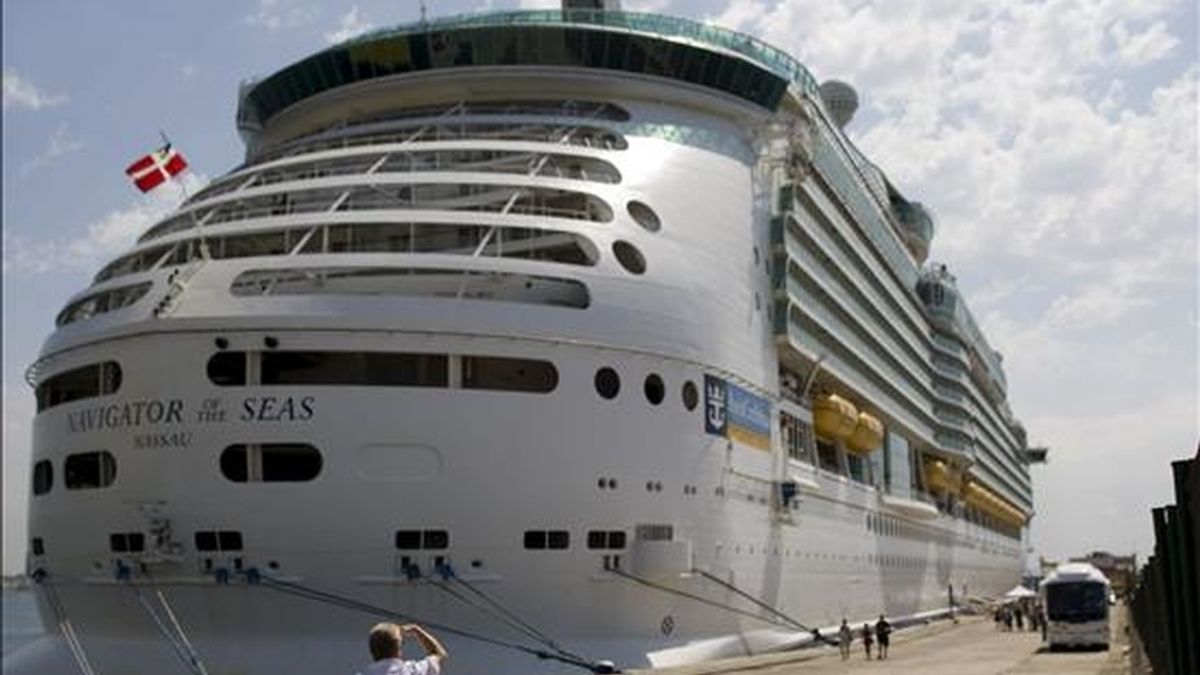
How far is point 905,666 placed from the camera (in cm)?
2464

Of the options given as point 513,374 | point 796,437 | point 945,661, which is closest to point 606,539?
point 513,374

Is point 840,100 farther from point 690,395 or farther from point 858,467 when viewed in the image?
point 690,395

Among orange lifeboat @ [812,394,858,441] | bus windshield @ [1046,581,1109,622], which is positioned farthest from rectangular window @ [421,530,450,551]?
→ bus windshield @ [1046,581,1109,622]

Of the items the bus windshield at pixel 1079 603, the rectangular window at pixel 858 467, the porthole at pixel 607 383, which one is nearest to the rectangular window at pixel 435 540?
the porthole at pixel 607 383

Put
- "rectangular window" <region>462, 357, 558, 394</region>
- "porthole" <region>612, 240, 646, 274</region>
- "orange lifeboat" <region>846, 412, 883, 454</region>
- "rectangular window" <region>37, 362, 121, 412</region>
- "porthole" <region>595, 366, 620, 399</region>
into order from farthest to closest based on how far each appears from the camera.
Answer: "orange lifeboat" <region>846, 412, 883, 454</region>
"porthole" <region>612, 240, 646, 274</region>
"porthole" <region>595, 366, 620, 399</region>
"rectangular window" <region>37, 362, 121, 412</region>
"rectangular window" <region>462, 357, 558, 394</region>

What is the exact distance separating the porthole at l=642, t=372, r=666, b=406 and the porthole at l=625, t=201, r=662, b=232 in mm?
3306

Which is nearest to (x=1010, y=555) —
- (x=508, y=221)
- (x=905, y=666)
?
(x=905, y=666)

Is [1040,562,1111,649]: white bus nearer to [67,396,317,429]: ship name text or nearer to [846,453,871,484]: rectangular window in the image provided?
[846,453,871,484]: rectangular window

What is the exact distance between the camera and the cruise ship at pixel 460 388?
20.4 m

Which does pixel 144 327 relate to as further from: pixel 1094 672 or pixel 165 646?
pixel 1094 672

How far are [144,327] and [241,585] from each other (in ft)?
14.2

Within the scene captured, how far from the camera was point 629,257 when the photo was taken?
→ 78.7 ft

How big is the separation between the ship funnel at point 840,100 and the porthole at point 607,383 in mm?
35362

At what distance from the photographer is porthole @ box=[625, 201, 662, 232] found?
82.7ft
